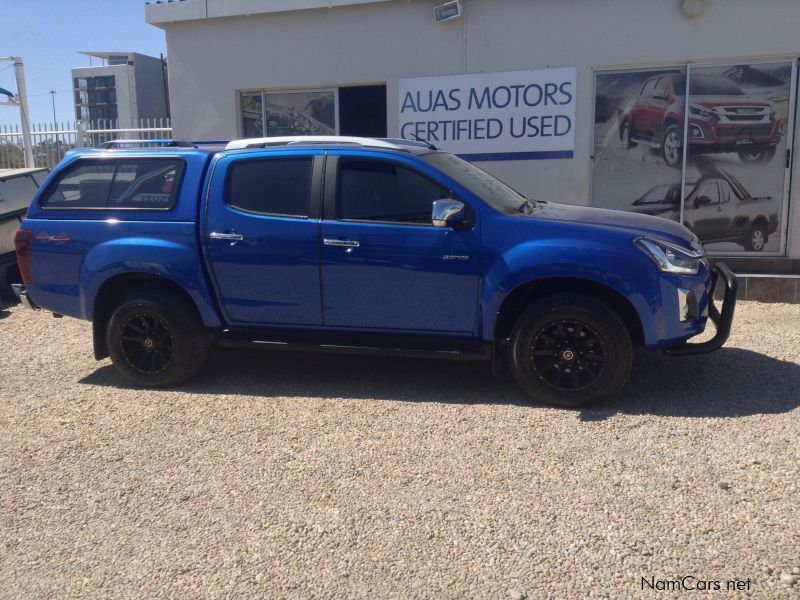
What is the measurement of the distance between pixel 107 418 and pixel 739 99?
25.6ft

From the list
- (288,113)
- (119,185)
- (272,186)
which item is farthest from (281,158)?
(288,113)

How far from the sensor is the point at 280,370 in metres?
6.27

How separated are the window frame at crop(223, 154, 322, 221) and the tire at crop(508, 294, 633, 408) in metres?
1.70

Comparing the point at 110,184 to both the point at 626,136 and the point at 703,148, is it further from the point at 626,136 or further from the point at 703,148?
the point at 703,148

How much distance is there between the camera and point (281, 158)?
5590mm

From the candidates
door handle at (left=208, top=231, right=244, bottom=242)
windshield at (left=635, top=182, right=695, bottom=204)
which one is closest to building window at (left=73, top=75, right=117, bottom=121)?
windshield at (left=635, top=182, right=695, bottom=204)

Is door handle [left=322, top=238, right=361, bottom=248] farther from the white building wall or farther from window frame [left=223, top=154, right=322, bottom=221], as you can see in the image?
the white building wall

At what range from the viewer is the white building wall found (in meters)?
8.82

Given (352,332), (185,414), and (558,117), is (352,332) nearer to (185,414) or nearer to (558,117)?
(185,414)

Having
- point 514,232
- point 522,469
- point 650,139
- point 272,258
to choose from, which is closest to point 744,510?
point 522,469

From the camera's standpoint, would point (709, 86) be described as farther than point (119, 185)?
Yes

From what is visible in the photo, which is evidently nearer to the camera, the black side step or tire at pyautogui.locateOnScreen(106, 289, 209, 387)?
the black side step

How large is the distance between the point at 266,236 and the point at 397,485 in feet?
7.22

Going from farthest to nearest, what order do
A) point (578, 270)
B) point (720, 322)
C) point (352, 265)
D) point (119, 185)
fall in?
point (119, 185) → point (352, 265) → point (720, 322) → point (578, 270)
